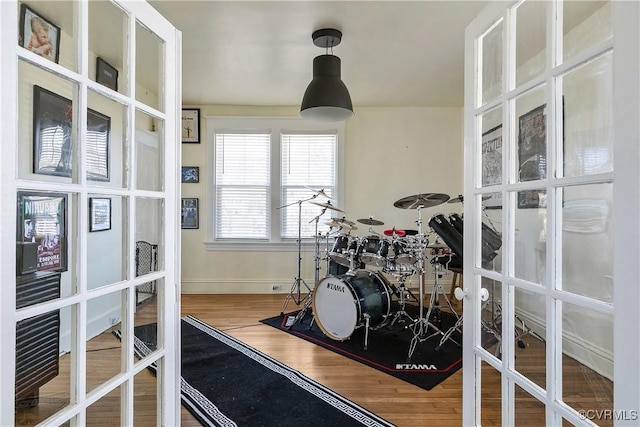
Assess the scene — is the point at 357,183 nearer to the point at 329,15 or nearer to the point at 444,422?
the point at 329,15

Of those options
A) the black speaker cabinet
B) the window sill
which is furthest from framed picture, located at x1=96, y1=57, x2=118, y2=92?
the window sill

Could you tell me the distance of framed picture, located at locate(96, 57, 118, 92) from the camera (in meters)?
1.04

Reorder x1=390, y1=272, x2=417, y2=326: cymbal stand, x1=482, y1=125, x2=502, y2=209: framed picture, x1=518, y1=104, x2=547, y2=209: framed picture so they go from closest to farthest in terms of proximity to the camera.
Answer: x1=518, y1=104, x2=547, y2=209: framed picture, x1=482, y1=125, x2=502, y2=209: framed picture, x1=390, y1=272, x2=417, y2=326: cymbal stand

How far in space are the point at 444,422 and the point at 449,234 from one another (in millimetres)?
1256

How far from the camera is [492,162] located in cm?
123

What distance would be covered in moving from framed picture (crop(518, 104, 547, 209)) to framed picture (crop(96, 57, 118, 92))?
4.75 feet

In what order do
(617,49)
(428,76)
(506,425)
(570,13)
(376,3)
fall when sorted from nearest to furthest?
(617,49) < (570,13) < (506,425) < (376,3) < (428,76)

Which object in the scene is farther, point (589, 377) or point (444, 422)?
point (444, 422)

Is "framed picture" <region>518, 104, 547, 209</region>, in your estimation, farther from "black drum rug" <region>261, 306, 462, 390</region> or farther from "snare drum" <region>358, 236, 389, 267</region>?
"snare drum" <region>358, 236, 389, 267</region>

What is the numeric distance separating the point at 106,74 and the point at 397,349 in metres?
2.65

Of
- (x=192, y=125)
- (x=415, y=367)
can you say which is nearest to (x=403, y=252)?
(x=415, y=367)

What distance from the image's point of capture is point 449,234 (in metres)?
2.41

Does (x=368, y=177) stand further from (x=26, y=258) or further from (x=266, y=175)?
(x=26, y=258)

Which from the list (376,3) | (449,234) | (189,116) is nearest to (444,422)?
(449,234)
